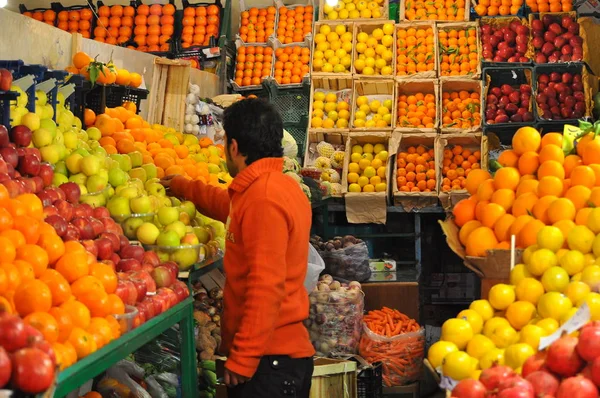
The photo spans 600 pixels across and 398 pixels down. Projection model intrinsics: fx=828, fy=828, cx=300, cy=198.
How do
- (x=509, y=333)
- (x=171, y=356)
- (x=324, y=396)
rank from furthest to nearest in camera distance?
(x=324, y=396)
(x=171, y=356)
(x=509, y=333)

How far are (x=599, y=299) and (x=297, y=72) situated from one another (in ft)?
20.7

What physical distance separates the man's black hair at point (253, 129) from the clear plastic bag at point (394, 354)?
8.56 ft

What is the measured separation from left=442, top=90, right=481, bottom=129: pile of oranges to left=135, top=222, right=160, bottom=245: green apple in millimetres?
4867

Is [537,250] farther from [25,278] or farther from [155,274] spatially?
[25,278]

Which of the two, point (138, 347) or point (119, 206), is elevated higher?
point (119, 206)

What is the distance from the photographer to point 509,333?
2729mm

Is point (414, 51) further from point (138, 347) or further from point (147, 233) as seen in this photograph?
point (138, 347)

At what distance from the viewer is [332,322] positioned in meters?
5.26

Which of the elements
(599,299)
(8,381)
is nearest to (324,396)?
(599,299)

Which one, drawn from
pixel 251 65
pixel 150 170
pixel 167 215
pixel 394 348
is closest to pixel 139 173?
pixel 150 170

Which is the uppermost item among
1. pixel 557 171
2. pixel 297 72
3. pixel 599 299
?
pixel 297 72

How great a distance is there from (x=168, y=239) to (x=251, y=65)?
538 centimetres

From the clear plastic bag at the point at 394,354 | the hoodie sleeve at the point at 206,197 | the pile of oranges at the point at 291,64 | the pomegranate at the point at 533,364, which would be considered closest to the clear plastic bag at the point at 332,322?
the clear plastic bag at the point at 394,354

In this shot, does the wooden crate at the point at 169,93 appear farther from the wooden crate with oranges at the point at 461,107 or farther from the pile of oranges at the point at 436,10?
the pile of oranges at the point at 436,10
